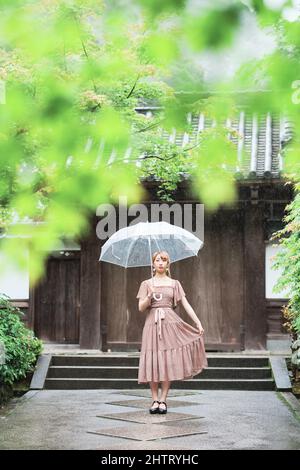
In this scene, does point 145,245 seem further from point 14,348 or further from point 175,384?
point 175,384

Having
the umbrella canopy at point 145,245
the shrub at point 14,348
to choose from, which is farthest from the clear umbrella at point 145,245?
the shrub at point 14,348

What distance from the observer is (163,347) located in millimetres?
8773

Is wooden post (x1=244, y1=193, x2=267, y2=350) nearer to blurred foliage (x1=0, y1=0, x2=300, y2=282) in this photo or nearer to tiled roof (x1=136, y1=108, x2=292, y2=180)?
tiled roof (x1=136, y1=108, x2=292, y2=180)

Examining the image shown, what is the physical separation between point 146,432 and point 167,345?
1.48 meters

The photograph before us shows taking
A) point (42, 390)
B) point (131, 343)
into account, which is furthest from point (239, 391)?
point (131, 343)

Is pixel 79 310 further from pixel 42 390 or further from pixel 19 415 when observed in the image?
pixel 19 415

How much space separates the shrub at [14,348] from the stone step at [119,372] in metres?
0.54

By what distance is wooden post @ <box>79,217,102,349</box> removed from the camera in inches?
596

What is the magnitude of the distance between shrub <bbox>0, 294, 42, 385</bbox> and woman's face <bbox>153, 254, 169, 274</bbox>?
3.00 m

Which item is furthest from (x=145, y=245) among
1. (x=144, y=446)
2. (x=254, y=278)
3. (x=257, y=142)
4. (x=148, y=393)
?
(x=257, y=142)

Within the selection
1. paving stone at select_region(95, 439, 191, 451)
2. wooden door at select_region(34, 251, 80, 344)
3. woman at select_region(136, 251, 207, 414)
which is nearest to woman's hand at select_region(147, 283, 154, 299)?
woman at select_region(136, 251, 207, 414)

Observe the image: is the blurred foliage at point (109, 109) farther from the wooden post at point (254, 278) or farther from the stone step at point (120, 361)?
the wooden post at point (254, 278)

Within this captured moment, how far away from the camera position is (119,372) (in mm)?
12445
